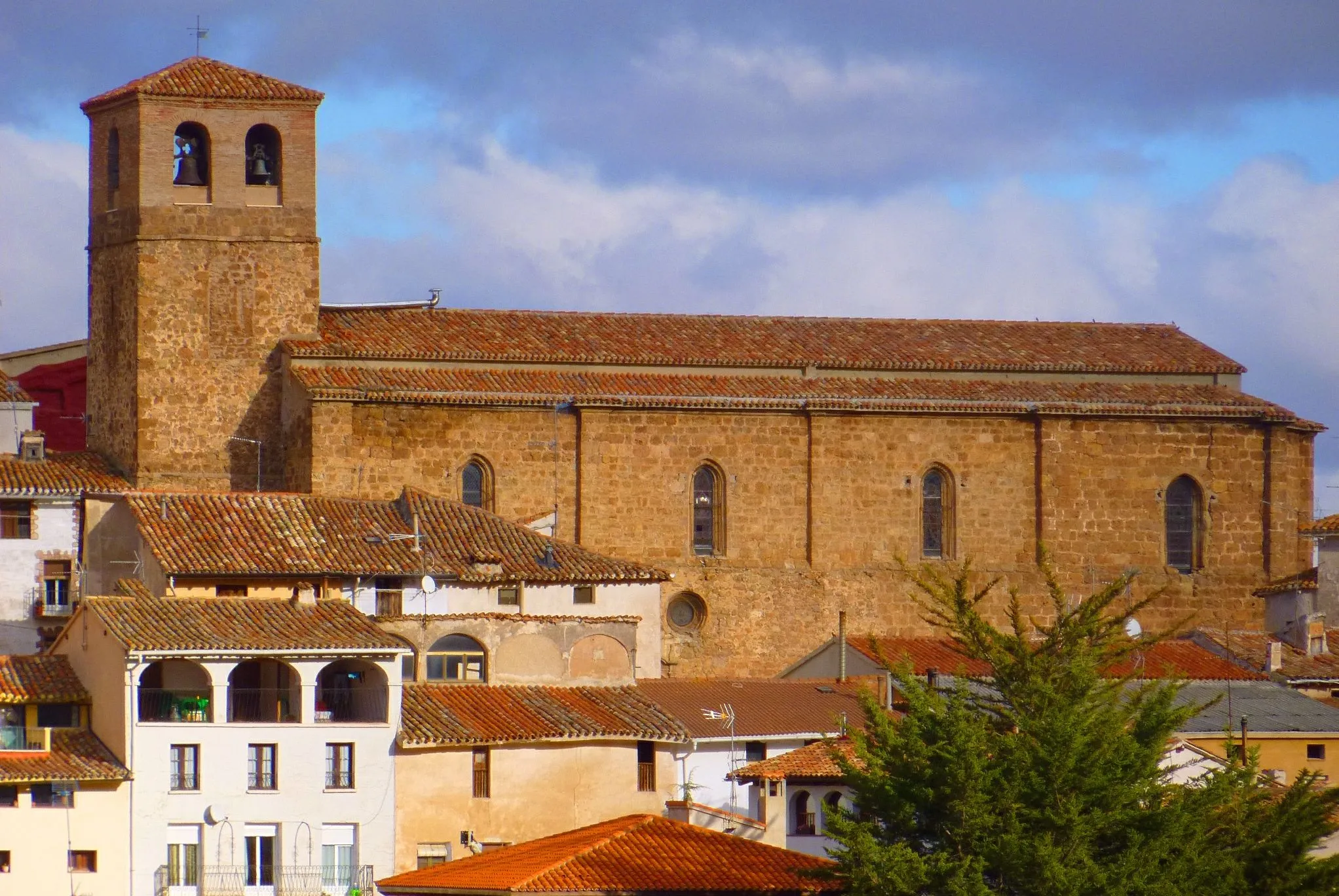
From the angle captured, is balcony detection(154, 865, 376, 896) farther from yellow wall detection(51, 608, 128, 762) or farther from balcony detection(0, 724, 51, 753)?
balcony detection(0, 724, 51, 753)

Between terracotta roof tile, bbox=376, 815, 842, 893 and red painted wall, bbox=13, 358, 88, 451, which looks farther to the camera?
red painted wall, bbox=13, 358, 88, 451

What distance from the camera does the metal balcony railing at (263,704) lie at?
4506cm

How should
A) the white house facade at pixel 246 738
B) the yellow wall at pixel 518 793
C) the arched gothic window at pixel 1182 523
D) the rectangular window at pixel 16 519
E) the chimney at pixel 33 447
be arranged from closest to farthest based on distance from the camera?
the white house facade at pixel 246 738 → the yellow wall at pixel 518 793 → the rectangular window at pixel 16 519 → the chimney at pixel 33 447 → the arched gothic window at pixel 1182 523

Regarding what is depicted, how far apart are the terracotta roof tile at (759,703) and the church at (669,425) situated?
3.84m

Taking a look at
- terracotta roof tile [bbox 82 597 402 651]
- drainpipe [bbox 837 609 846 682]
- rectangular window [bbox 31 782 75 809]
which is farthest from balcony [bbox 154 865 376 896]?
drainpipe [bbox 837 609 846 682]

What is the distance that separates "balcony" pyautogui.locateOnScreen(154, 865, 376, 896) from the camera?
140 ft

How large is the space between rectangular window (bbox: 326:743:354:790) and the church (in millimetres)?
10469

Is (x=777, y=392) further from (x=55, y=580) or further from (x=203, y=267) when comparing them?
(x=55, y=580)

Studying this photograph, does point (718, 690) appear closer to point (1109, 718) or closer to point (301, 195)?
point (301, 195)

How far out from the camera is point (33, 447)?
56.5m

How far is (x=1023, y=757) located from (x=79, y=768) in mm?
14250

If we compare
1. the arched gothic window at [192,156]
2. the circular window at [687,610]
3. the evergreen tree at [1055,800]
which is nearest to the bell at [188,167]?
the arched gothic window at [192,156]

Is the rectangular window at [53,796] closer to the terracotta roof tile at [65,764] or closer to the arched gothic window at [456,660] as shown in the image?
the terracotta roof tile at [65,764]

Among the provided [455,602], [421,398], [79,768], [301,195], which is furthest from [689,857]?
[301,195]
